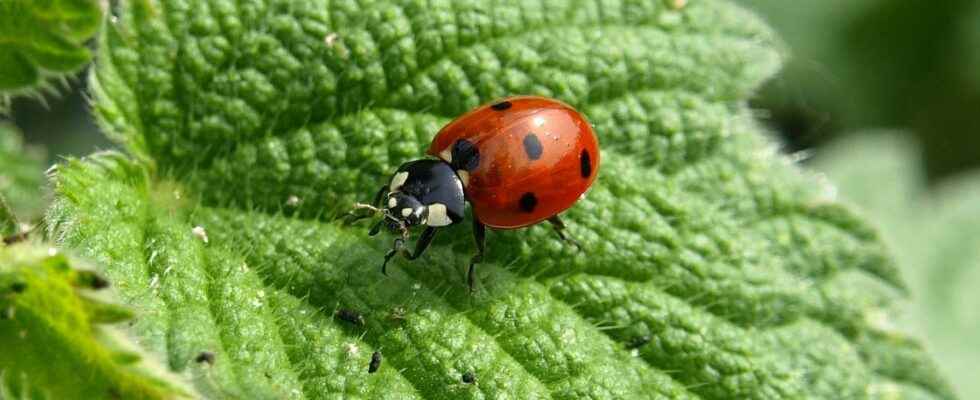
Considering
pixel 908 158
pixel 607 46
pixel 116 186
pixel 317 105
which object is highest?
pixel 607 46

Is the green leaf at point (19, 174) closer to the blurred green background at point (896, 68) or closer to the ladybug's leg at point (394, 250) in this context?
the ladybug's leg at point (394, 250)

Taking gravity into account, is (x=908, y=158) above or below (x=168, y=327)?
below

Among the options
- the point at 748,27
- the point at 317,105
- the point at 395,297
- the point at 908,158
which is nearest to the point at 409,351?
the point at 395,297

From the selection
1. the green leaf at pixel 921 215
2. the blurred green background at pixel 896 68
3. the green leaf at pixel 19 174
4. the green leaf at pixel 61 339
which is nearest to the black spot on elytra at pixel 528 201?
the green leaf at pixel 61 339

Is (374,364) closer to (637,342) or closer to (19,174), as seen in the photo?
(637,342)

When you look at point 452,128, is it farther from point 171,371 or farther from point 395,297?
point 171,371

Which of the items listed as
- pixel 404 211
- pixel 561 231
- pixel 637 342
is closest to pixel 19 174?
pixel 404 211

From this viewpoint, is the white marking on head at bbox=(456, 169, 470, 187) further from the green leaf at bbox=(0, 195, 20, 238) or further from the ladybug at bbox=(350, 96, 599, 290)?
the green leaf at bbox=(0, 195, 20, 238)
